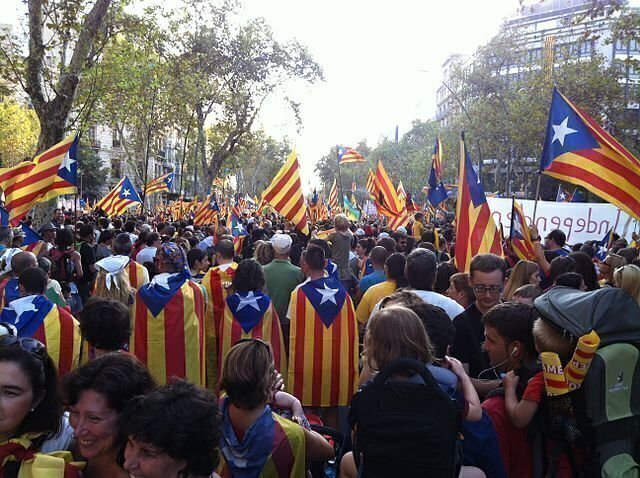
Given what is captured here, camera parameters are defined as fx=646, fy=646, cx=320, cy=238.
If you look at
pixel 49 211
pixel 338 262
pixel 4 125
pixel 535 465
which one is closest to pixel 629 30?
pixel 338 262

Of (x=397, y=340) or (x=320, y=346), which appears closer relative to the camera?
(x=397, y=340)

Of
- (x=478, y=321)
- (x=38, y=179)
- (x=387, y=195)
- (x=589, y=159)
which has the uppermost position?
(x=589, y=159)

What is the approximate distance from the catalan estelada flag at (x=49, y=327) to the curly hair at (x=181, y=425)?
234 cm

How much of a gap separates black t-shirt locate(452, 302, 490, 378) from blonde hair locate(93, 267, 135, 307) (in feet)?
9.43

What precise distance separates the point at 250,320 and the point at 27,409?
9.53 feet

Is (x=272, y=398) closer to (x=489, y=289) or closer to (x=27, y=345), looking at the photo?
(x=27, y=345)

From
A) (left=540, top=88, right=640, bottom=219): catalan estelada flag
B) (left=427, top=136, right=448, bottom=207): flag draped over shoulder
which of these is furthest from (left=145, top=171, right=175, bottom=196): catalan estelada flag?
(left=540, top=88, right=640, bottom=219): catalan estelada flag

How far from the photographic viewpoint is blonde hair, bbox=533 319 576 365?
2791mm

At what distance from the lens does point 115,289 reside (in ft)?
18.0

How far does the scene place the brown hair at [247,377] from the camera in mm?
2842

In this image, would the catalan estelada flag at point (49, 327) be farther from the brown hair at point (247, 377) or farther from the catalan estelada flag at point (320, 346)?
the brown hair at point (247, 377)

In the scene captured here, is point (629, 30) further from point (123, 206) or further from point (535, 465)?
point (123, 206)

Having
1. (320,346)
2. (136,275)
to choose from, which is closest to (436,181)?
(136,275)

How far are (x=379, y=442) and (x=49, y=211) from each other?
13.7 metres
